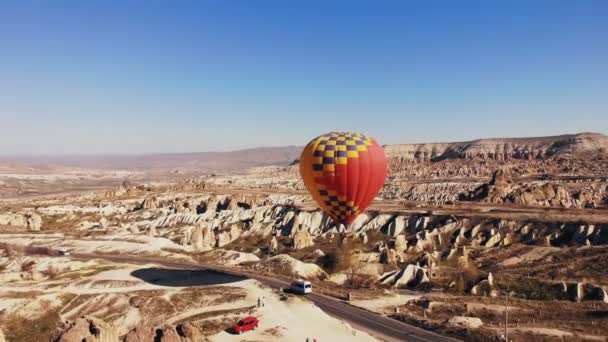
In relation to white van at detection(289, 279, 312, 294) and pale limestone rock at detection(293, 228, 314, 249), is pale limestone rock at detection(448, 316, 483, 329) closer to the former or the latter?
white van at detection(289, 279, 312, 294)

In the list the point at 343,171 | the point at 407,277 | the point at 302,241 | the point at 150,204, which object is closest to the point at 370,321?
the point at 343,171

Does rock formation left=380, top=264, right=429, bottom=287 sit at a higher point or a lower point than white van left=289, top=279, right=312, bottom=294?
lower

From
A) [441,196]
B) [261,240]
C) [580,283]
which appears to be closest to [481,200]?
[441,196]

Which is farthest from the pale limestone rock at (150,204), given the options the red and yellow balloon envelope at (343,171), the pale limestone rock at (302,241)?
the red and yellow balloon envelope at (343,171)

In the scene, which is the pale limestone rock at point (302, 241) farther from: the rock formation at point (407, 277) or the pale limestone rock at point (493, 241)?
the pale limestone rock at point (493, 241)

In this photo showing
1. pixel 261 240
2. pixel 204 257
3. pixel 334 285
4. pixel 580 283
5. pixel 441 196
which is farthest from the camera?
pixel 441 196

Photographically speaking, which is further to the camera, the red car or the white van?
the white van

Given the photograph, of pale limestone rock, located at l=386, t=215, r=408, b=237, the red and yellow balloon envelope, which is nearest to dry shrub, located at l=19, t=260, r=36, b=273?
the red and yellow balloon envelope

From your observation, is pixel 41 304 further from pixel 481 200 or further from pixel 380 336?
pixel 481 200
